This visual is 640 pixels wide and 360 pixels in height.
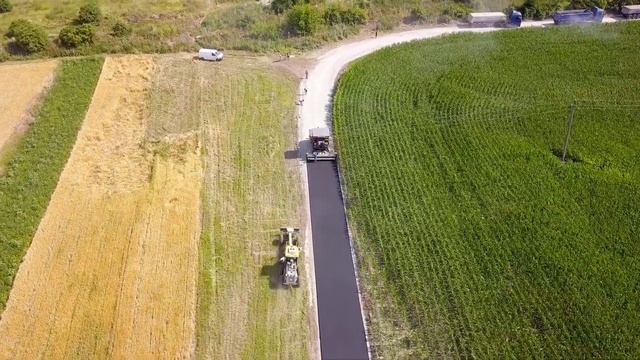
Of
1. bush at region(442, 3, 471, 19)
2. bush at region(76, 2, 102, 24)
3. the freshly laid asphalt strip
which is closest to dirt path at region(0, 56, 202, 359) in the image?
the freshly laid asphalt strip

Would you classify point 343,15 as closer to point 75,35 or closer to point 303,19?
point 303,19

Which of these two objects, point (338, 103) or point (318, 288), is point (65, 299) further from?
point (338, 103)

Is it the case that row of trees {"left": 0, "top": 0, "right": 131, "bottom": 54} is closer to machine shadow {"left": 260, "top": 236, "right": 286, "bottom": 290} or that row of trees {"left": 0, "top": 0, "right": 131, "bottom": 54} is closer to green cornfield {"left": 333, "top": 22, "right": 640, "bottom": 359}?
green cornfield {"left": 333, "top": 22, "right": 640, "bottom": 359}

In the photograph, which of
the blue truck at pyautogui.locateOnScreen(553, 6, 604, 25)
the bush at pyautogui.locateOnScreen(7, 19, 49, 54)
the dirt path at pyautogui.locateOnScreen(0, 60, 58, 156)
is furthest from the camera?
the blue truck at pyautogui.locateOnScreen(553, 6, 604, 25)

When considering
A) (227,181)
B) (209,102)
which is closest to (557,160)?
(227,181)

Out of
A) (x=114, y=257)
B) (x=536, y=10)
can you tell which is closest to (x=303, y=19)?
(x=536, y=10)

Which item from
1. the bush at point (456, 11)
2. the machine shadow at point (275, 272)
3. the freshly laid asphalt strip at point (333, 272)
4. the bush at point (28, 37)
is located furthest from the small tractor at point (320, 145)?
the bush at point (28, 37)

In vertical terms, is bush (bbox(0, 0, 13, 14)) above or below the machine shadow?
above

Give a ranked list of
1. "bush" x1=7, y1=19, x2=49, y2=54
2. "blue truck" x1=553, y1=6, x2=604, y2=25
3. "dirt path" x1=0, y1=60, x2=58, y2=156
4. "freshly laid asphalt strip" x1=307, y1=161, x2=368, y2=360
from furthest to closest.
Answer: "blue truck" x1=553, y1=6, x2=604, y2=25 → "bush" x1=7, y1=19, x2=49, y2=54 → "dirt path" x1=0, y1=60, x2=58, y2=156 → "freshly laid asphalt strip" x1=307, y1=161, x2=368, y2=360
